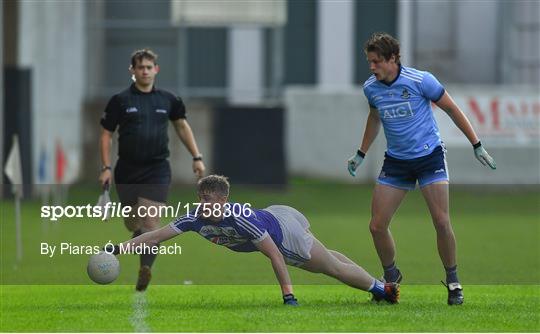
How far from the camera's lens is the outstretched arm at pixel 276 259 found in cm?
1070

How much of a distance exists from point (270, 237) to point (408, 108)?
1.37 metres

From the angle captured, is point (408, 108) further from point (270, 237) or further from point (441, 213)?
point (270, 237)

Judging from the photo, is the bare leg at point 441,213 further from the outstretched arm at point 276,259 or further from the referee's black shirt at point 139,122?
the referee's black shirt at point 139,122

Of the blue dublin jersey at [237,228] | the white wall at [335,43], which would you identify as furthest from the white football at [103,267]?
the white wall at [335,43]

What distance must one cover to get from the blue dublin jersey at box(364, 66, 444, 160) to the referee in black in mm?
2132

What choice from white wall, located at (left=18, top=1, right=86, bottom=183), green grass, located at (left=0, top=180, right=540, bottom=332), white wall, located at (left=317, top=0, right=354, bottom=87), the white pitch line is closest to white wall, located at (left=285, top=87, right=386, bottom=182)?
white wall, located at (left=317, top=0, right=354, bottom=87)

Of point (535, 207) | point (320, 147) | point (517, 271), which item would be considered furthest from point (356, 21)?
point (517, 271)

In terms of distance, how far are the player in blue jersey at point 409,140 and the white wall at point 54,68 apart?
54.8 feet

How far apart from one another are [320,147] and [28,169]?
7657mm

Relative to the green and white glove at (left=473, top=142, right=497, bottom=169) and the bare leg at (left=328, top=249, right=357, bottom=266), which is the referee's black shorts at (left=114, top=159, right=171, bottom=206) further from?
the green and white glove at (left=473, top=142, right=497, bottom=169)

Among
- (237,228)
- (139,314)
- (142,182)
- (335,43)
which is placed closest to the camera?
(139,314)

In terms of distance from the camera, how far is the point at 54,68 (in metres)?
31.6

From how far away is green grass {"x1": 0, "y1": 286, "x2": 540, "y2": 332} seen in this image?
32.0 feet

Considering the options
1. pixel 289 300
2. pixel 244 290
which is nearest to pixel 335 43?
pixel 244 290
